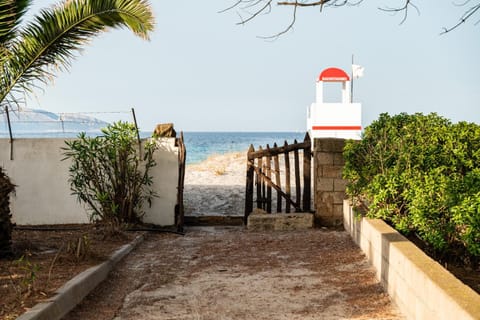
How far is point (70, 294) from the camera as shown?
6.31 meters

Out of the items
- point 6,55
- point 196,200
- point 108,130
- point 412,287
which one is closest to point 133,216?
point 108,130

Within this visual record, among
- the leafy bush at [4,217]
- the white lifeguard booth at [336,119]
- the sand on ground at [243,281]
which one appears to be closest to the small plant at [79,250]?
the sand on ground at [243,281]

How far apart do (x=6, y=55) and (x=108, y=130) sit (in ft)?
8.87

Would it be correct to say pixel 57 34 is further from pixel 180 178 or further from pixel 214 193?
pixel 214 193

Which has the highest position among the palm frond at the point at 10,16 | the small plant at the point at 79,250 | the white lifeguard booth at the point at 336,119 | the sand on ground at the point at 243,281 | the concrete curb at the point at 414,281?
the palm frond at the point at 10,16

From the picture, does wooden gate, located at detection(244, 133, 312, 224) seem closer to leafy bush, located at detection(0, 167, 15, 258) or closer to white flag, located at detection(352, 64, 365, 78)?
leafy bush, located at detection(0, 167, 15, 258)

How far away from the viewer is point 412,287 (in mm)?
5422

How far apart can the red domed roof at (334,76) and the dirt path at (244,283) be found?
14.5 metres

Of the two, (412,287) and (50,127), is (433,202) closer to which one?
(412,287)

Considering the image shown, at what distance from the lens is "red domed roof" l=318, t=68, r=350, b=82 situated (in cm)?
2416

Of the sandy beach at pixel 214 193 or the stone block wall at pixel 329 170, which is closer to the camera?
the stone block wall at pixel 329 170

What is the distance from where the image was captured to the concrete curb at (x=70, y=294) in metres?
5.56

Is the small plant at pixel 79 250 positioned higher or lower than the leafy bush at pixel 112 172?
lower

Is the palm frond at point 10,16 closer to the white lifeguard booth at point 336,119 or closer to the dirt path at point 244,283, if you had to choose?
the dirt path at point 244,283
